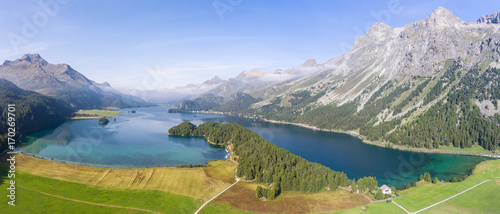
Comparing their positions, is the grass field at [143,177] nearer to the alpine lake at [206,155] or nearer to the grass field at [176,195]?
the grass field at [176,195]

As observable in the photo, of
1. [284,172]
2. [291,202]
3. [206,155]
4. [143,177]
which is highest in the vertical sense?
[284,172]

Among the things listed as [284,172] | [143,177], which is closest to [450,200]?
[284,172]

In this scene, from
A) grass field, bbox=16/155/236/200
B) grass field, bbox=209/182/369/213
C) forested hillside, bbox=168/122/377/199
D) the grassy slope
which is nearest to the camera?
the grassy slope

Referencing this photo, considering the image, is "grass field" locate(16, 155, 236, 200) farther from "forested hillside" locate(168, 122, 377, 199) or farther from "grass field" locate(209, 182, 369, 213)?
"forested hillside" locate(168, 122, 377, 199)

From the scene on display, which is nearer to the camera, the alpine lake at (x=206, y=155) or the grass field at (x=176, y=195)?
the grass field at (x=176, y=195)

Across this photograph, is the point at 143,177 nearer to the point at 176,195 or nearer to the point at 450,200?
the point at 176,195

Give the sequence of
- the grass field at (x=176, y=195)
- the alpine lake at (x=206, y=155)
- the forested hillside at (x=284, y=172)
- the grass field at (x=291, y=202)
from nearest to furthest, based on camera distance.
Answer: the grass field at (x=176, y=195) → the grass field at (x=291, y=202) → the forested hillside at (x=284, y=172) → the alpine lake at (x=206, y=155)

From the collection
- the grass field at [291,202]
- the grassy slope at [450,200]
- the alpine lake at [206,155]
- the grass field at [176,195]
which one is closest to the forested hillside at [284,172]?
the grass field at [291,202]

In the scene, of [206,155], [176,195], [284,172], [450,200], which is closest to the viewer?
[450,200]

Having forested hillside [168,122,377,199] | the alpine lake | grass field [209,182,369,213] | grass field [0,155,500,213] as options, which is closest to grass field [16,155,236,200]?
grass field [0,155,500,213]

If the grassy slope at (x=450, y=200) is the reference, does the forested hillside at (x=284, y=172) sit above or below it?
above

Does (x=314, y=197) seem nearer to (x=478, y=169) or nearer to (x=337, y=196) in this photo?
(x=337, y=196)
